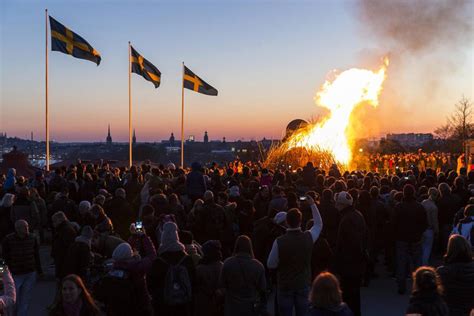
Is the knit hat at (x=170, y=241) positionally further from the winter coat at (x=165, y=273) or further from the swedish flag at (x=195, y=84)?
the swedish flag at (x=195, y=84)

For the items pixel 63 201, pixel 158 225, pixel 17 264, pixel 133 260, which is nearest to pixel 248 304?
pixel 133 260

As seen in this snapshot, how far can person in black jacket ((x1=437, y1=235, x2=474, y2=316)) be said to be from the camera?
230 inches

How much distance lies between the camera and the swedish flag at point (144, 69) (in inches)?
1044

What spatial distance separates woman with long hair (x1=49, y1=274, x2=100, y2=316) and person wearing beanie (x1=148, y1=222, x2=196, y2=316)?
1.71 meters

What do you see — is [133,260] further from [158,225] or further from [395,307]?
[395,307]

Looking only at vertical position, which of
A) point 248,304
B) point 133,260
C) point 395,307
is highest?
point 133,260

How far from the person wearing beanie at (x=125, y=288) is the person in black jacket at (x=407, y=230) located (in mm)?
5239

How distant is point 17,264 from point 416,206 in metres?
6.39

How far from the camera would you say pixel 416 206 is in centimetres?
1029

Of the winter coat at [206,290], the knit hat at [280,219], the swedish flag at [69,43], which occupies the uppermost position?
the swedish flag at [69,43]

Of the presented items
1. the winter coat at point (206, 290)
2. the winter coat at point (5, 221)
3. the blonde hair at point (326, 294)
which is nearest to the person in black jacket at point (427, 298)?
the blonde hair at point (326, 294)

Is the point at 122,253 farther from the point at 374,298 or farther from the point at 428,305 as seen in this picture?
the point at 374,298

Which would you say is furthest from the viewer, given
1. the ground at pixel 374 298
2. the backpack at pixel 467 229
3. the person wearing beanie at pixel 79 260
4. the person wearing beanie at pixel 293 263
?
the ground at pixel 374 298

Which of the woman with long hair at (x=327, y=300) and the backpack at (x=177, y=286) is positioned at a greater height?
the woman with long hair at (x=327, y=300)
